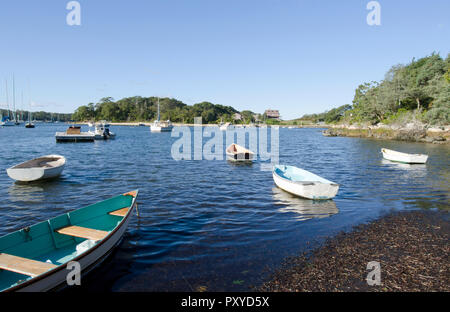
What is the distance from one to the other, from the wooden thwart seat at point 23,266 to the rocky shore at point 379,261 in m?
5.61

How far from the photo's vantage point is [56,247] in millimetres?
8633

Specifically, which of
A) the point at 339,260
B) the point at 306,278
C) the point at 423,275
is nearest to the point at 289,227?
the point at 339,260

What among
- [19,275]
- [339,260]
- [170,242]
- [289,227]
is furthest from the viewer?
[289,227]

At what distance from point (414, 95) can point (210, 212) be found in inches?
3076

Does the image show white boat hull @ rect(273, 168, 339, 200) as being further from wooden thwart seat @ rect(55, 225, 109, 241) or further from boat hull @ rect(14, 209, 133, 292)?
wooden thwart seat @ rect(55, 225, 109, 241)

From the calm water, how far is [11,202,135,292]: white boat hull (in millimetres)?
380

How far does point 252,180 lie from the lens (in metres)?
22.0

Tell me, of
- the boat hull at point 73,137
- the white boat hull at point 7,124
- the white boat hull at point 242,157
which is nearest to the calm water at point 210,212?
the white boat hull at point 242,157

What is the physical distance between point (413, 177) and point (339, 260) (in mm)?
18926

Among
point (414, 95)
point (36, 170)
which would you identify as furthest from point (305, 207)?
point (414, 95)

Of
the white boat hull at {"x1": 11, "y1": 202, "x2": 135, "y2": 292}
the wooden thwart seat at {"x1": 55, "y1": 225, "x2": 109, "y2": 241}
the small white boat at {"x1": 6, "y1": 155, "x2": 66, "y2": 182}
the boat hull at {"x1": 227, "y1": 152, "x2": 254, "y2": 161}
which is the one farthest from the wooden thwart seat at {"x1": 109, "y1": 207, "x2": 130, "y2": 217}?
the boat hull at {"x1": 227, "y1": 152, "x2": 254, "y2": 161}

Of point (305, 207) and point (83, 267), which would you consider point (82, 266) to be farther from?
point (305, 207)
